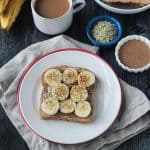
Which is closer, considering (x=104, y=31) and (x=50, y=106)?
(x=50, y=106)

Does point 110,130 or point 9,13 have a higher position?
point 9,13

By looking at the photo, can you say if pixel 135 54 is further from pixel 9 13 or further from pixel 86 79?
pixel 9 13

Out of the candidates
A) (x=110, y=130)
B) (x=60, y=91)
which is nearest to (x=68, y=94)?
(x=60, y=91)

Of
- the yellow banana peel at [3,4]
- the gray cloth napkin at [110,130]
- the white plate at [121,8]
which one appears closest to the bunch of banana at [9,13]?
the yellow banana peel at [3,4]

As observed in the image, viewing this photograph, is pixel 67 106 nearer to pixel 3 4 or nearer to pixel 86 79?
pixel 86 79

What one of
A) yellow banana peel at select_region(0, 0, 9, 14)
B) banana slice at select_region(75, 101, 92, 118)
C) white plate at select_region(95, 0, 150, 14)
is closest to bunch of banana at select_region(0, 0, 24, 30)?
yellow banana peel at select_region(0, 0, 9, 14)

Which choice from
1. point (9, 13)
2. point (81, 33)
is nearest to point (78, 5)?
point (81, 33)

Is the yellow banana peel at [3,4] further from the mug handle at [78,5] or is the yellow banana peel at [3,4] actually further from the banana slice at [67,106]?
→ the banana slice at [67,106]
